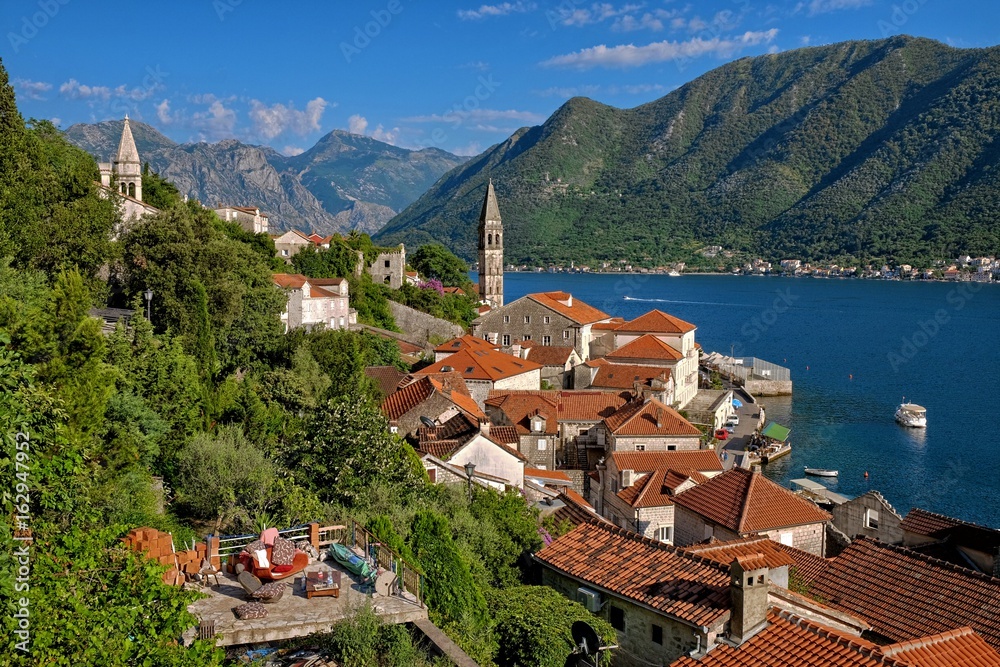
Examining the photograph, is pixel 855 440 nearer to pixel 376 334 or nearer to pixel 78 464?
pixel 376 334

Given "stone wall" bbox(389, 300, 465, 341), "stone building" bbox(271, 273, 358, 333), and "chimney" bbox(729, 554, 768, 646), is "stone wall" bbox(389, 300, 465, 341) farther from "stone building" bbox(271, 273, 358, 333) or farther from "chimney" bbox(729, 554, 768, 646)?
"chimney" bbox(729, 554, 768, 646)

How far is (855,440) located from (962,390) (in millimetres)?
24115

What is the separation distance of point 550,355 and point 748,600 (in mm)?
41847

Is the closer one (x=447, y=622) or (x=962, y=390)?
(x=447, y=622)

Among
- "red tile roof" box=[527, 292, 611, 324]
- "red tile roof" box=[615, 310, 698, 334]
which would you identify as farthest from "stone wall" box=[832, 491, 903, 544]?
"red tile roof" box=[527, 292, 611, 324]

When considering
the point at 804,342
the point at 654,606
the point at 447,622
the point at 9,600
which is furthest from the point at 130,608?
the point at 804,342

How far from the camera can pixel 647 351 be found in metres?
54.3

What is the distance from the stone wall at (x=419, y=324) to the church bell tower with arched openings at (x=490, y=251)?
53.0ft

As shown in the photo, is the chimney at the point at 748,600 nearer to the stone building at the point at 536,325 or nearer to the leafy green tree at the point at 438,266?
the stone building at the point at 536,325

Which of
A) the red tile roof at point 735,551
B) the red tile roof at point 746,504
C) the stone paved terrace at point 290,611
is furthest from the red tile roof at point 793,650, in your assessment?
the red tile roof at point 746,504

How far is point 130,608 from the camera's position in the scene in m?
7.23

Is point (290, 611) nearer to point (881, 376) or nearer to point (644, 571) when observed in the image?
point (644, 571)

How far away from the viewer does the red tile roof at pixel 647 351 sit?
53406 mm

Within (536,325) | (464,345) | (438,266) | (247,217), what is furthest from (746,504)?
(438,266)
